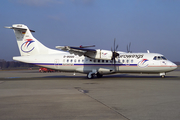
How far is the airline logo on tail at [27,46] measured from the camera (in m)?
24.3

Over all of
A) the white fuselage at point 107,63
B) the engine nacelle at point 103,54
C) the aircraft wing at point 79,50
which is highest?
the aircraft wing at point 79,50

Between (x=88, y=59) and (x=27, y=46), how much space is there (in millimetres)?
8740

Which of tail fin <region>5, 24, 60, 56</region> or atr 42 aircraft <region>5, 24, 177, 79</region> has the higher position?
tail fin <region>5, 24, 60, 56</region>

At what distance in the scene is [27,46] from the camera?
24.4 meters

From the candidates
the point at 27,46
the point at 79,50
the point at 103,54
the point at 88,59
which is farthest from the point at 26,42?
the point at 103,54

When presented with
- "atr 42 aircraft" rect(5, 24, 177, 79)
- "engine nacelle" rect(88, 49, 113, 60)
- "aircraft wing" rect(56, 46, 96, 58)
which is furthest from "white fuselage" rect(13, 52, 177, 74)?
"aircraft wing" rect(56, 46, 96, 58)

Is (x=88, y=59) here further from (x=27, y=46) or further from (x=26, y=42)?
(x=26, y=42)

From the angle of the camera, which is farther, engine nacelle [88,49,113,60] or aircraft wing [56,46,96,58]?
engine nacelle [88,49,113,60]

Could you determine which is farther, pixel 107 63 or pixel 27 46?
pixel 27 46

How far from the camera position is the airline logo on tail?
958 inches

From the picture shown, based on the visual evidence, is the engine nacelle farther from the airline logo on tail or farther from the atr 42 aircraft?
the airline logo on tail

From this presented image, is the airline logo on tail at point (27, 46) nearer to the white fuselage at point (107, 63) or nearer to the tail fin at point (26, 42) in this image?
the tail fin at point (26, 42)

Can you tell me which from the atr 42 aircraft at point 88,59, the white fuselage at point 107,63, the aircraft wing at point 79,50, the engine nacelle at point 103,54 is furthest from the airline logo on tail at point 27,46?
the engine nacelle at point 103,54

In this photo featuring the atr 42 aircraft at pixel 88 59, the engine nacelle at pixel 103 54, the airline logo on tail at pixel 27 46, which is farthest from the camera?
the airline logo on tail at pixel 27 46
